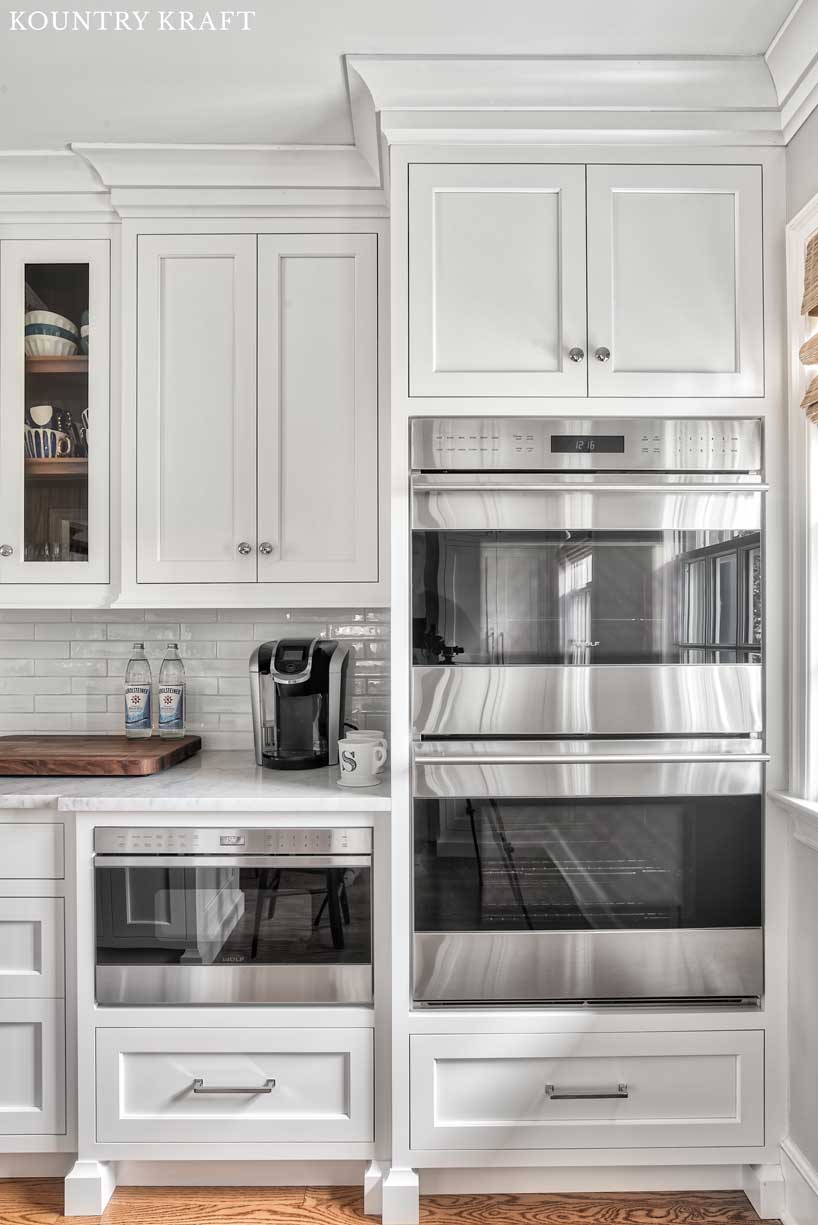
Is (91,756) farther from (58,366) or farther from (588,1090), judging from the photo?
(588,1090)

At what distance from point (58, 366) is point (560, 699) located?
1644 millimetres

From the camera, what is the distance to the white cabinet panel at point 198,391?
2.19 m

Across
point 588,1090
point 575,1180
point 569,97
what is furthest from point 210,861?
point 569,97

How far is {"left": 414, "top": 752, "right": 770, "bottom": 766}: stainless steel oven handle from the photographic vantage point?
5.98ft

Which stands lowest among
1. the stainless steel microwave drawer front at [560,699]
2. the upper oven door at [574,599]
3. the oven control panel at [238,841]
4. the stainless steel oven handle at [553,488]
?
the oven control panel at [238,841]

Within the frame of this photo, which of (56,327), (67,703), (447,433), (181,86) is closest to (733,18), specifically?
(447,433)

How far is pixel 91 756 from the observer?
81.7 inches

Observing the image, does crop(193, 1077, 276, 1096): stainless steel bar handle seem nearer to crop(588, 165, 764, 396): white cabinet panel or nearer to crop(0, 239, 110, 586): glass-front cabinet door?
crop(0, 239, 110, 586): glass-front cabinet door

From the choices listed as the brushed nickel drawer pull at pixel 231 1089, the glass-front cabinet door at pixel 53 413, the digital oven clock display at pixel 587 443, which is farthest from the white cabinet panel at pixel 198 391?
the brushed nickel drawer pull at pixel 231 1089

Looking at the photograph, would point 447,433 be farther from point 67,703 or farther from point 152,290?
point 67,703

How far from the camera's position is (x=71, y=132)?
2.05 meters

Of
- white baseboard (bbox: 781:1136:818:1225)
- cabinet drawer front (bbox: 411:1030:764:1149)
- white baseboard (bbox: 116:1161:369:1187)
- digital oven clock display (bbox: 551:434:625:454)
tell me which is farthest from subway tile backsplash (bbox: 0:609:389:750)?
white baseboard (bbox: 781:1136:818:1225)

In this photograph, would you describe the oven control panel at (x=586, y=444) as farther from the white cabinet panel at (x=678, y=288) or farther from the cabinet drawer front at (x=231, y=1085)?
the cabinet drawer front at (x=231, y=1085)

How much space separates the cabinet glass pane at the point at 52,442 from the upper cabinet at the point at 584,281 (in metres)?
1.02
